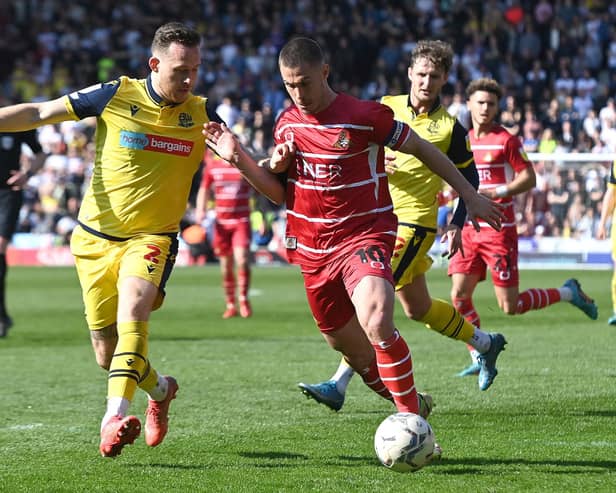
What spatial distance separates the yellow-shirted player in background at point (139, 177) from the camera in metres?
6.54

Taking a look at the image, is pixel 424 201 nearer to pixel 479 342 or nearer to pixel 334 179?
pixel 479 342

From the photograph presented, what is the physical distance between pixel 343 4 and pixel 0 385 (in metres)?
25.4

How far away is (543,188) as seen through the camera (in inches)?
877

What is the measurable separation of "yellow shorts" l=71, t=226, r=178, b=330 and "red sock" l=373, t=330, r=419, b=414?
1301mm

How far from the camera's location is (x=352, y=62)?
31188mm

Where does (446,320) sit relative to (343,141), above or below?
below

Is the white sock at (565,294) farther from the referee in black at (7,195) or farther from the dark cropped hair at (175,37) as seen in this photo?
the dark cropped hair at (175,37)

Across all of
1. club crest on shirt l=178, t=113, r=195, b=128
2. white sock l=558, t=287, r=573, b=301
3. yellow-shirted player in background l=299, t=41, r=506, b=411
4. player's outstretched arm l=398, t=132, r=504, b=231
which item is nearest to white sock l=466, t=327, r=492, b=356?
yellow-shirted player in background l=299, t=41, r=506, b=411

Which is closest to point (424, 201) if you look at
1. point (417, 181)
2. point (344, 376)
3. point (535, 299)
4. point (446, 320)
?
point (417, 181)

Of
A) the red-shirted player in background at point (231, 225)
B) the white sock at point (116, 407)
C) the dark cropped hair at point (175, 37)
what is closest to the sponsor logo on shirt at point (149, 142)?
the dark cropped hair at point (175, 37)

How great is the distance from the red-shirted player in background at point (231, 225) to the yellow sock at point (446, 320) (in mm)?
Result: 7442

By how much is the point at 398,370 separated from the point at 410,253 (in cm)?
238

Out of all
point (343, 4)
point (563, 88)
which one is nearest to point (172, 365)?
point (563, 88)

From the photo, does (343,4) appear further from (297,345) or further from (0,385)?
(0,385)
